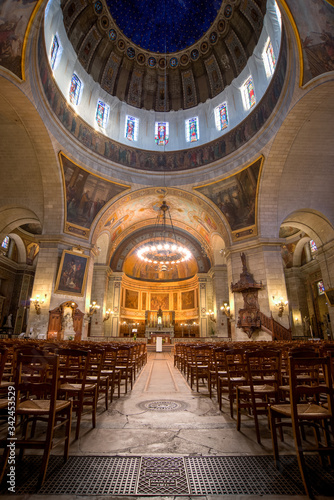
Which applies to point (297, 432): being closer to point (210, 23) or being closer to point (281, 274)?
point (281, 274)

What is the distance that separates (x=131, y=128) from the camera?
21312 millimetres

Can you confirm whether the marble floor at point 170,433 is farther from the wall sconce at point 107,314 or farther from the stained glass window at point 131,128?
the stained glass window at point 131,128

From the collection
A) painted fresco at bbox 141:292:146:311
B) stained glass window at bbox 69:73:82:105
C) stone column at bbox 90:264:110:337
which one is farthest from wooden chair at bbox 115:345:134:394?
painted fresco at bbox 141:292:146:311

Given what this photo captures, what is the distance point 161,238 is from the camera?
27.8 metres

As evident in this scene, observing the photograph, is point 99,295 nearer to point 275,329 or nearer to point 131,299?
point 131,299

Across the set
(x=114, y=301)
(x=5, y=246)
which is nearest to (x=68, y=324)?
(x=114, y=301)

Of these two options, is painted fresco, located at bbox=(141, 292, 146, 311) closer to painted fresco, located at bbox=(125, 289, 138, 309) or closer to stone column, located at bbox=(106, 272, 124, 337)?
painted fresco, located at bbox=(125, 289, 138, 309)

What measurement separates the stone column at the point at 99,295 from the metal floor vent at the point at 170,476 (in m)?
21.2

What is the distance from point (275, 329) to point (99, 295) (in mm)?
15305

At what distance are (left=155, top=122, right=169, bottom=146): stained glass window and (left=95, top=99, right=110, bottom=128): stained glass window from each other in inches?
168

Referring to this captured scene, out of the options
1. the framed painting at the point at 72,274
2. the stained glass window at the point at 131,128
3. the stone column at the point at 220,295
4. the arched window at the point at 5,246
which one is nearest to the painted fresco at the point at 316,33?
the stained glass window at the point at 131,128

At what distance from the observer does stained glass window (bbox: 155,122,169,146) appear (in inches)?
848

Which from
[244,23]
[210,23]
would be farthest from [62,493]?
[210,23]

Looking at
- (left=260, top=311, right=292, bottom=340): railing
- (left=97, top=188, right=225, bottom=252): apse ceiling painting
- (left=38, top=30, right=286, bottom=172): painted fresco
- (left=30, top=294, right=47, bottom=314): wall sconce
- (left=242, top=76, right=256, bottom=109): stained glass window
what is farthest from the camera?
(left=97, top=188, right=225, bottom=252): apse ceiling painting
